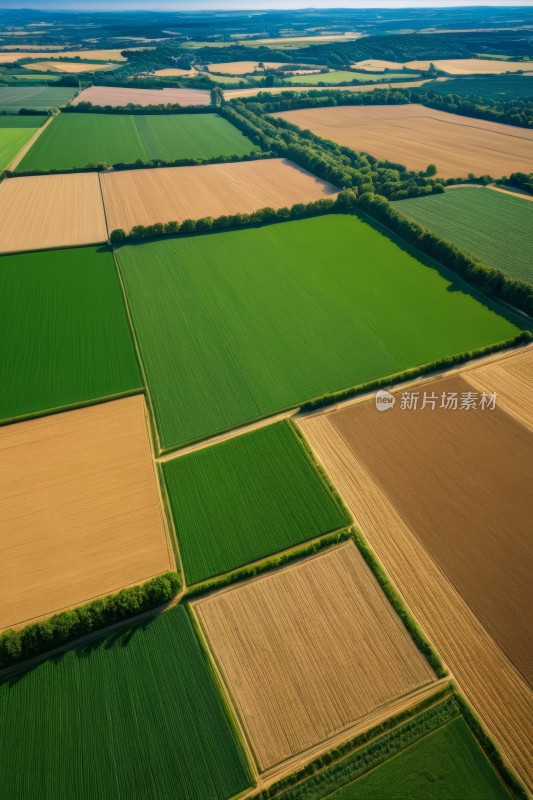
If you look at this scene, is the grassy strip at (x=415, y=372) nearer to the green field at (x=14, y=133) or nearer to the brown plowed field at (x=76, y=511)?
the brown plowed field at (x=76, y=511)

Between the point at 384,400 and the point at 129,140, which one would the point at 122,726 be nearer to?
the point at 384,400

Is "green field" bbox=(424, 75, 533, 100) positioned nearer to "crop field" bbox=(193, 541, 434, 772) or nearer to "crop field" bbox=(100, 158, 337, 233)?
"crop field" bbox=(100, 158, 337, 233)

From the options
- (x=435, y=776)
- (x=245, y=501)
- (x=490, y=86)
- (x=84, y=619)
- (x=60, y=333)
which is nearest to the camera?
(x=435, y=776)

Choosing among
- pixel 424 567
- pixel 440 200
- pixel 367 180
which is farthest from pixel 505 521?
pixel 367 180

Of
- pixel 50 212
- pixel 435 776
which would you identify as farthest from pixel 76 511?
pixel 50 212

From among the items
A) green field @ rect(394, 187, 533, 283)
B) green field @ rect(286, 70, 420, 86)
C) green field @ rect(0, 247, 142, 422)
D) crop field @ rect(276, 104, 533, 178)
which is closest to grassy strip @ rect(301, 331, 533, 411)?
green field @ rect(394, 187, 533, 283)

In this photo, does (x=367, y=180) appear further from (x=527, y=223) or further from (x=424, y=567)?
(x=424, y=567)
